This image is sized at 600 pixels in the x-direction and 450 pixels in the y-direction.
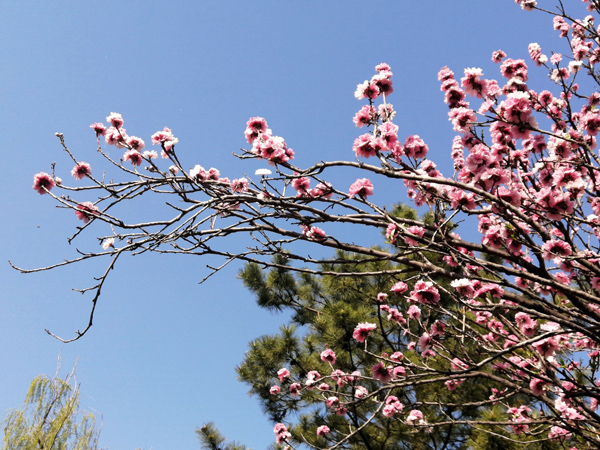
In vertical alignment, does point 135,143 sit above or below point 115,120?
below

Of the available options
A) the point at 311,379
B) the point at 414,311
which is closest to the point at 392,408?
the point at 414,311

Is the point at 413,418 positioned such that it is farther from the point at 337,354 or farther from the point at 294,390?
the point at 337,354

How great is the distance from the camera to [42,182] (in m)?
3.75

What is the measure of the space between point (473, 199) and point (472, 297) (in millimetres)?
1034

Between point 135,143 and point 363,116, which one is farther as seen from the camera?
point 135,143

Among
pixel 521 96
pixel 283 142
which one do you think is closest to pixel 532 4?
pixel 521 96

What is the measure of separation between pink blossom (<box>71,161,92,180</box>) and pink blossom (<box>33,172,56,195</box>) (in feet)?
0.70

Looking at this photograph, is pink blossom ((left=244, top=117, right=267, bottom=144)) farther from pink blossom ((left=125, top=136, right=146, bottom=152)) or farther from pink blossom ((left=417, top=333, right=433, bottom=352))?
pink blossom ((left=417, top=333, right=433, bottom=352))

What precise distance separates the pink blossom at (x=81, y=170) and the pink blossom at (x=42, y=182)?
214 millimetres

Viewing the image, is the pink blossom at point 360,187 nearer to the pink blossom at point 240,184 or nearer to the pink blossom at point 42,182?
the pink blossom at point 240,184

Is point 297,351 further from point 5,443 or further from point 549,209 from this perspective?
point 549,209

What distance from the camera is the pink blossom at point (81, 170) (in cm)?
380

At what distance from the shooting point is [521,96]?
262cm

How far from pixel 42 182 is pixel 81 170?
0.32 meters
